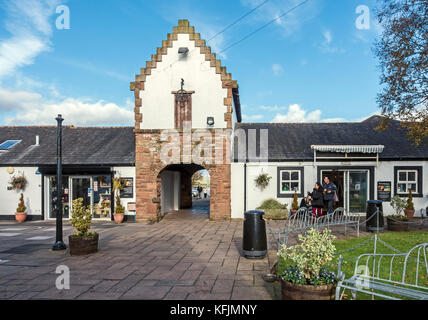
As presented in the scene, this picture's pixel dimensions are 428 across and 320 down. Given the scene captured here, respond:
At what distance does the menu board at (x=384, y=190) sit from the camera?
1456 cm

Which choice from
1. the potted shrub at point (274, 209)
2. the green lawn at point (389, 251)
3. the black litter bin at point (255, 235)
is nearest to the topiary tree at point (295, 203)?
the potted shrub at point (274, 209)

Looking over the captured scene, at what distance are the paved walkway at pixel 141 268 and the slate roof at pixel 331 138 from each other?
6109 millimetres

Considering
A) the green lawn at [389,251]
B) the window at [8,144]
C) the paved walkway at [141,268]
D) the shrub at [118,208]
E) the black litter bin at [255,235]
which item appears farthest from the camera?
the window at [8,144]

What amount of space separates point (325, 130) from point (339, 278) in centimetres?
1480

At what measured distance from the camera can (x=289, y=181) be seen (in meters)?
14.8

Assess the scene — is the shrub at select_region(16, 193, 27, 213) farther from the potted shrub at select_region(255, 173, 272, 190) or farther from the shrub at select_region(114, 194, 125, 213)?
the potted shrub at select_region(255, 173, 272, 190)

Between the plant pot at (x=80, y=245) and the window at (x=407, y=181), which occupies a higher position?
the window at (x=407, y=181)

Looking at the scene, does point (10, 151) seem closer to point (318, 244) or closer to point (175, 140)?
point (175, 140)

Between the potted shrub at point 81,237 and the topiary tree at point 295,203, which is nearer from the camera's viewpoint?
the potted shrub at point 81,237

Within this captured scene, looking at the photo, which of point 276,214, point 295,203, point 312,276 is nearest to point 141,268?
point 312,276

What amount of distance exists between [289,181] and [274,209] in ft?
5.44

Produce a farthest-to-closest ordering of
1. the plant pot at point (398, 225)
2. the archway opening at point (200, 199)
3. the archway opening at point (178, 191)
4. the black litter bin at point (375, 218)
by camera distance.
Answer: the archway opening at point (200, 199) → the archway opening at point (178, 191) → the plant pot at point (398, 225) → the black litter bin at point (375, 218)

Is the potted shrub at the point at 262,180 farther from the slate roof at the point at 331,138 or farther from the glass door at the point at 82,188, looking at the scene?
the glass door at the point at 82,188

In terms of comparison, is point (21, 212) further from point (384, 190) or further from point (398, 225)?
point (384, 190)
